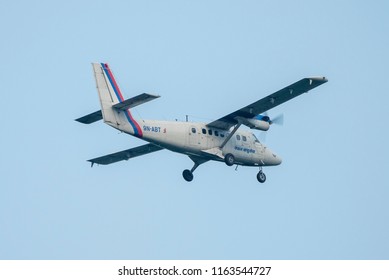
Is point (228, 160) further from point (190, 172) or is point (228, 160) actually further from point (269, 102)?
point (269, 102)

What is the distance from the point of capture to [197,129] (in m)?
53.7

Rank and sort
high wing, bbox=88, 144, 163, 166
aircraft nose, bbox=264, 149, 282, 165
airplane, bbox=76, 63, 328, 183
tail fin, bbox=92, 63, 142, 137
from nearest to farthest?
tail fin, bbox=92, 63, 142, 137 → airplane, bbox=76, 63, 328, 183 → high wing, bbox=88, 144, 163, 166 → aircraft nose, bbox=264, 149, 282, 165

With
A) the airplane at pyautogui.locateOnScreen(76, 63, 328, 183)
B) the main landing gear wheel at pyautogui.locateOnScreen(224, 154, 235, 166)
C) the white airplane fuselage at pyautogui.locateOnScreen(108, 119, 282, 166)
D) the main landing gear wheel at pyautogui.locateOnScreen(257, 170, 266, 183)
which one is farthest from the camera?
the main landing gear wheel at pyautogui.locateOnScreen(257, 170, 266, 183)

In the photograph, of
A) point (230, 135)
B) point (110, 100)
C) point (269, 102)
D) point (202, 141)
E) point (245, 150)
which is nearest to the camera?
point (110, 100)

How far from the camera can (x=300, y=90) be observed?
52344 millimetres

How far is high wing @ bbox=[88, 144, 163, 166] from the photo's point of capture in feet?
186

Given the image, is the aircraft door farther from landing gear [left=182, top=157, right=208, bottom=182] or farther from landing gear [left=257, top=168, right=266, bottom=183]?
landing gear [left=257, top=168, right=266, bottom=183]

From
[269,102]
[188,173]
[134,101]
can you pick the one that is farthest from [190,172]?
[134,101]

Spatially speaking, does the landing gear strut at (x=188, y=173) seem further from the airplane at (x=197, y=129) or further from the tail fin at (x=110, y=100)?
the tail fin at (x=110, y=100)

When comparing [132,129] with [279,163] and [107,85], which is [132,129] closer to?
[107,85]

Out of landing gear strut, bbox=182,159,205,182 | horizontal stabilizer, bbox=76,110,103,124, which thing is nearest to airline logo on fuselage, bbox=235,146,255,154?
landing gear strut, bbox=182,159,205,182

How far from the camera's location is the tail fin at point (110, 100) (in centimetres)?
5053

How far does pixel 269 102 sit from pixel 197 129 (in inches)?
163

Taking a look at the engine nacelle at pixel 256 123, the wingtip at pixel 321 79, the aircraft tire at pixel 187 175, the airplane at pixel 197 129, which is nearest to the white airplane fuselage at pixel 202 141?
the airplane at pixel 197 129
